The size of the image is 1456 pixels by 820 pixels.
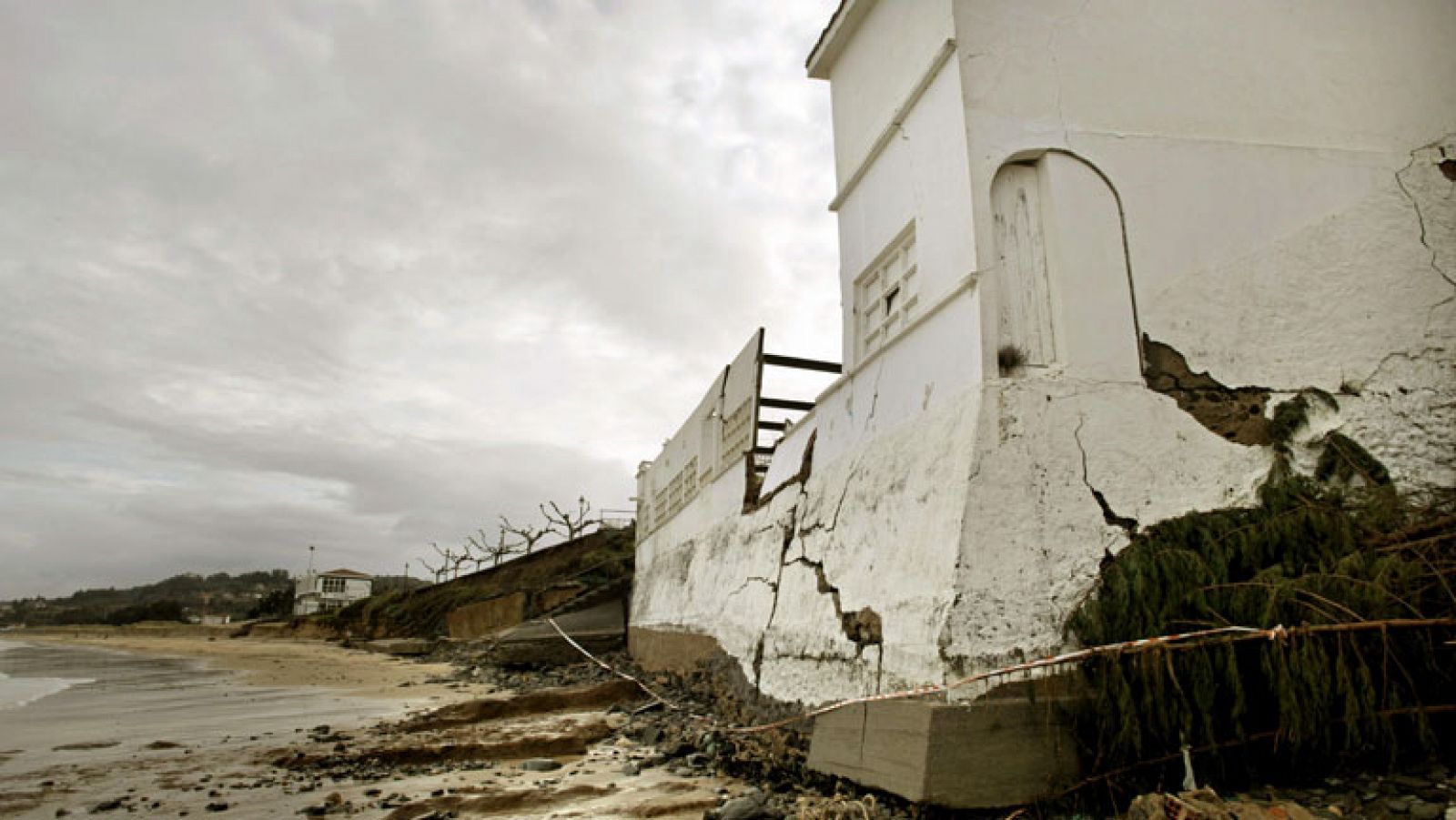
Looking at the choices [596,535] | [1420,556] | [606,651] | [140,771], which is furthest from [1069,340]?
[596,535]

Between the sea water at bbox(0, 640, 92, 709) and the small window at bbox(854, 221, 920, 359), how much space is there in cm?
1352

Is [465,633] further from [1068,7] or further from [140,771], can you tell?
[1068,7]

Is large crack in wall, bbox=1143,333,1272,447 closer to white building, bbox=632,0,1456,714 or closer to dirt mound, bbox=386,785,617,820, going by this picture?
white building, bbox=632,0,1456,714

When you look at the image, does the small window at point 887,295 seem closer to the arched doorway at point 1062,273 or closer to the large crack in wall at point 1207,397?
the arched doorway at point 1062,273

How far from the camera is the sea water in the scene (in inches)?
497

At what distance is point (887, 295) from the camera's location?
235 inches

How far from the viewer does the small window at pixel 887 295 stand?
18.1 ft

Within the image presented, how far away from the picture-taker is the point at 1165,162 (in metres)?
4.83

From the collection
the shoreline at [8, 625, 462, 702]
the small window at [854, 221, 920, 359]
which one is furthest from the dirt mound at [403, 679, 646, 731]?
the small window at [854, 221, 920, 359]

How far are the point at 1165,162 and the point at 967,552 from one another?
109 inches

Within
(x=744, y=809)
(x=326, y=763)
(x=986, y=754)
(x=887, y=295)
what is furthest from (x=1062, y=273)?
(x=326, y=763)

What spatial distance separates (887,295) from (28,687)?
18872mm

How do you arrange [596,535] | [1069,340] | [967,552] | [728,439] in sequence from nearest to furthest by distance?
[967,552] → [1069,340] → [728,439] → [596,535]

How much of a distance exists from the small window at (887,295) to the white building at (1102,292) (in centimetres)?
3
